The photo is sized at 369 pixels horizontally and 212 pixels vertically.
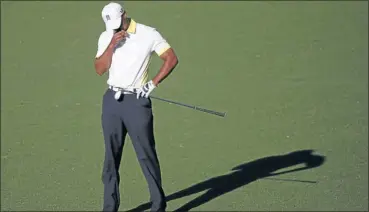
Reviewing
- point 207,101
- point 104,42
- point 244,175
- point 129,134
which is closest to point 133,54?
point 104,42

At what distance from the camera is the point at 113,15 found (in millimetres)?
7578

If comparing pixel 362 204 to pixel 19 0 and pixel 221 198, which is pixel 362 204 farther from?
pixel 19 0

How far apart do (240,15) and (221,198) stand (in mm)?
7016

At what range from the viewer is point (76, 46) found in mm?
14352

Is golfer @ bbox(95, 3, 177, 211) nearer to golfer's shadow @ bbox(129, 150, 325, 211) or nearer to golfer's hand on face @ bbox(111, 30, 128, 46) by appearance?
golfer's hand on face @ bbox(111, 30, 128, 46)

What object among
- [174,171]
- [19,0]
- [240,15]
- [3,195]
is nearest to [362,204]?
[174,171]

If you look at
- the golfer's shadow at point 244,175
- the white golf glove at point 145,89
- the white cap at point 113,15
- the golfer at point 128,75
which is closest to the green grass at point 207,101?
the golfer's shadow at point 244,175

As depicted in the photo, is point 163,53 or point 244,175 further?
point 244,175

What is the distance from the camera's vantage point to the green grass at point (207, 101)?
9.26 m

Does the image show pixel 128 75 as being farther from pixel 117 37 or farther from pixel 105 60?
pixel 117 37

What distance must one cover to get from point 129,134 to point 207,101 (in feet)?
13.7

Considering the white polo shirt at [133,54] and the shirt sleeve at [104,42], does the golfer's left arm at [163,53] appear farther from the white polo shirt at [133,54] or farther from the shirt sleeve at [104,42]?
the shirt sleeve at [104,42]

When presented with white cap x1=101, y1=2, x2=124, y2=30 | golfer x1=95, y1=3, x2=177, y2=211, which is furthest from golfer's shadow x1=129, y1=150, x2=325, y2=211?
white cap x1=101, y1=2, x2=124, y2=30

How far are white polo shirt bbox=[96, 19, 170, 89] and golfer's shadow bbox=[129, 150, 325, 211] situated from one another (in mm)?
1531
